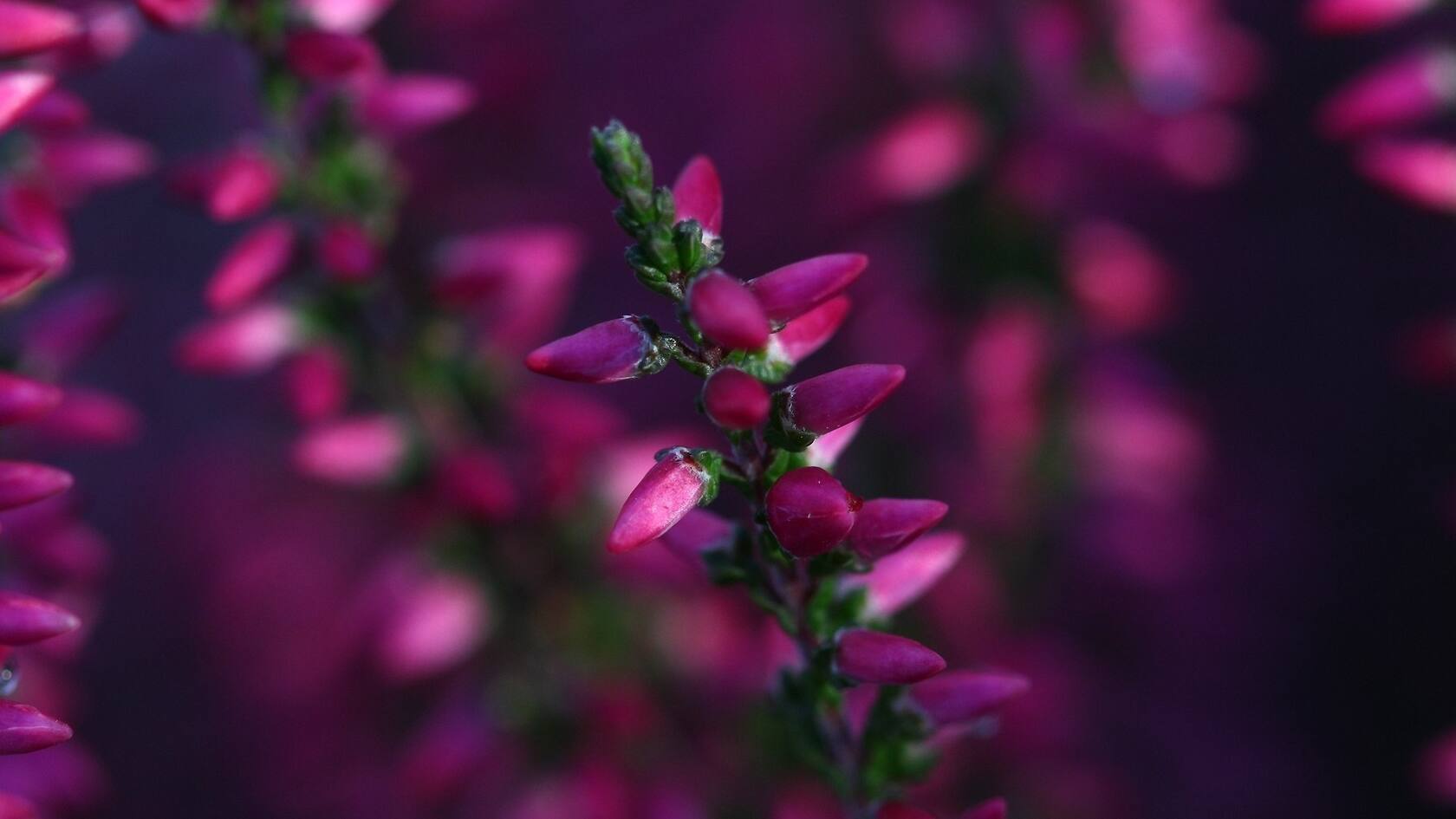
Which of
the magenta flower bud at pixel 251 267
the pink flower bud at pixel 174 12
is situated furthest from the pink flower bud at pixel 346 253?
the pink flower bud at pixel 174 12

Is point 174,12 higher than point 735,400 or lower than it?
higher

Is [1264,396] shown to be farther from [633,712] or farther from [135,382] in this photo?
[135,382]

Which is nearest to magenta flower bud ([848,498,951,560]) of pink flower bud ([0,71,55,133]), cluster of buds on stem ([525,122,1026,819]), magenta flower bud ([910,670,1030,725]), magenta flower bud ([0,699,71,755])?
cluster of buds on stem ([525,122,1026,819])

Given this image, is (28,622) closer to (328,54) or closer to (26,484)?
(26,484)

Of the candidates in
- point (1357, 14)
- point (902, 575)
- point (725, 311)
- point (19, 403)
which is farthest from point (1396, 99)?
point (19, 403)

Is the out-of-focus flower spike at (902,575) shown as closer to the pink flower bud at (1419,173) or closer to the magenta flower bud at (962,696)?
the magenta flower bud at (962,696)

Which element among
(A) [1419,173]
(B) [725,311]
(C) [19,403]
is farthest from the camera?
(A) [1419,173]

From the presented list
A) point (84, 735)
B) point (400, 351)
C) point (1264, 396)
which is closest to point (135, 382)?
point (84, 735)
